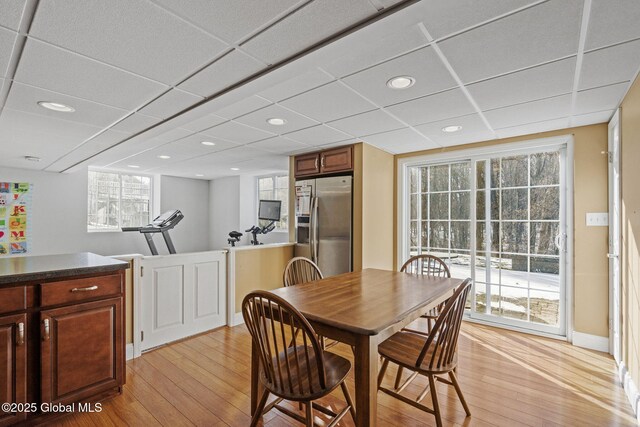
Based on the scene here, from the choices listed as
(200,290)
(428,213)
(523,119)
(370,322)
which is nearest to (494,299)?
(428,213)

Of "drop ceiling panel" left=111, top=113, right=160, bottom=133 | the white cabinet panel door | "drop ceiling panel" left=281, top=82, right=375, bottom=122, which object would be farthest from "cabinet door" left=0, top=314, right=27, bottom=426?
"drop ceiling panel" left=281, top=82, right=375, bottom=122

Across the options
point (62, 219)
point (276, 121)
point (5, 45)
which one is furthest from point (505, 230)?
point (62, 219)

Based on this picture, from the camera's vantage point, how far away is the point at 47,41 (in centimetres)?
152

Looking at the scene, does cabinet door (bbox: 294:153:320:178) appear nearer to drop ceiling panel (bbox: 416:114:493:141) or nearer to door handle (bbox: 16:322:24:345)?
drop ceiling panel (bbox: 416:114:493:141)

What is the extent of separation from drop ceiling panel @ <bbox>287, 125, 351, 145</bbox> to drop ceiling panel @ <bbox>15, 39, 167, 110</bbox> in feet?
4.91

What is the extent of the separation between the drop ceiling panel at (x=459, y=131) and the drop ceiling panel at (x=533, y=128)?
0.16m

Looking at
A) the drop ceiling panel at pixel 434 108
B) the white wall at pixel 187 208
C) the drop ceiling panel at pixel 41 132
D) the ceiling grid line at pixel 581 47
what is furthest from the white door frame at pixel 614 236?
the white wall at pixel 187 208

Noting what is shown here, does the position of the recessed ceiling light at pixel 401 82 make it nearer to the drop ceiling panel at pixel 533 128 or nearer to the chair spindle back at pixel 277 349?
the chair spindle back at pixel 277 349

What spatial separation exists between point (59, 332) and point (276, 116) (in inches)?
89.3

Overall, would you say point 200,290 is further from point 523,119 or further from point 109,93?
point 523,119

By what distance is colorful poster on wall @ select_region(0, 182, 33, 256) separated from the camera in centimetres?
498

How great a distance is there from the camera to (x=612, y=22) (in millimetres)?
1449

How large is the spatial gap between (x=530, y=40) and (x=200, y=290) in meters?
3.59

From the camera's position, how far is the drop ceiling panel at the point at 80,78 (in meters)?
1.66
